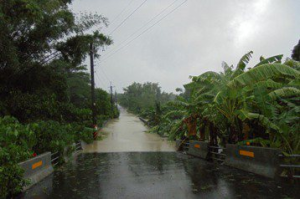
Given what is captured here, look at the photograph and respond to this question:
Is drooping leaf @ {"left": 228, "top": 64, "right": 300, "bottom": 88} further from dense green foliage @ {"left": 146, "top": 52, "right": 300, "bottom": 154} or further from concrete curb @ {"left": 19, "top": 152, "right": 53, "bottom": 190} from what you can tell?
concrete curb @ {"left": 19, "top": 152, "right": 53, "bottom": 190}

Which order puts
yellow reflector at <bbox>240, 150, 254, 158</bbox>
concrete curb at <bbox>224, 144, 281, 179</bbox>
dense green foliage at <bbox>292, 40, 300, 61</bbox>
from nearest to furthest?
concrete curb at <bbox>224, 144, 281, 179</bbox> → yellow reflector at <bbox>240, 150, 254, 158</bbox> → dense green foliage at <bbox>292, 40, 300, 61</bbox>

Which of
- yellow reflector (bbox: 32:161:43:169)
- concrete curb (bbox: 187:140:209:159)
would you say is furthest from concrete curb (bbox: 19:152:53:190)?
concrete curb (bbox: 187:140:209:159)

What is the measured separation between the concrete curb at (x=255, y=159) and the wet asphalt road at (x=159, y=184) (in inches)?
11.0

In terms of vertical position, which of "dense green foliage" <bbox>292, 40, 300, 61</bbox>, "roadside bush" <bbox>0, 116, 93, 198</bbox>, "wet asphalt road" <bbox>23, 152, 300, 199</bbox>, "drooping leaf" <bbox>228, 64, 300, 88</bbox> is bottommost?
"wet asphalt road" <bbox>23, 152, 300, 199</bbox>

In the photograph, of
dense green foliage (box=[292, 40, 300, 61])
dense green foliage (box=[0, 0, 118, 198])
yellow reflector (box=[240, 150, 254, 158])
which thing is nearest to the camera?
yellow reflector (box=[240, 150, 254, 158])

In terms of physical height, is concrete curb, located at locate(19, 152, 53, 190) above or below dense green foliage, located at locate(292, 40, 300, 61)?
below

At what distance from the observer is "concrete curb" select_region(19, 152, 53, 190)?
7.91m

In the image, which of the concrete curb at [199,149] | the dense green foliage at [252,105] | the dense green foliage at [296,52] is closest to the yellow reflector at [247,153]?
the dense green foliage at [252,105]

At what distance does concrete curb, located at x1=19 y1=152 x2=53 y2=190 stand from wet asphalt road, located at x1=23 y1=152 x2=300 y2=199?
9.3 inches

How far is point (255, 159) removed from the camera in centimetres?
917

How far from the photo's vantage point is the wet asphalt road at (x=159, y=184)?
668 centimetres

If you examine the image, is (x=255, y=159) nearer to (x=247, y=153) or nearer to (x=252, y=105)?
(x=247, y=153)

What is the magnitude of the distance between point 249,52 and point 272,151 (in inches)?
199

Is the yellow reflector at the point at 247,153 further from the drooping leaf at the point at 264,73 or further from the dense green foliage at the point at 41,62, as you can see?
the dense green foliage at the point at 41,62
